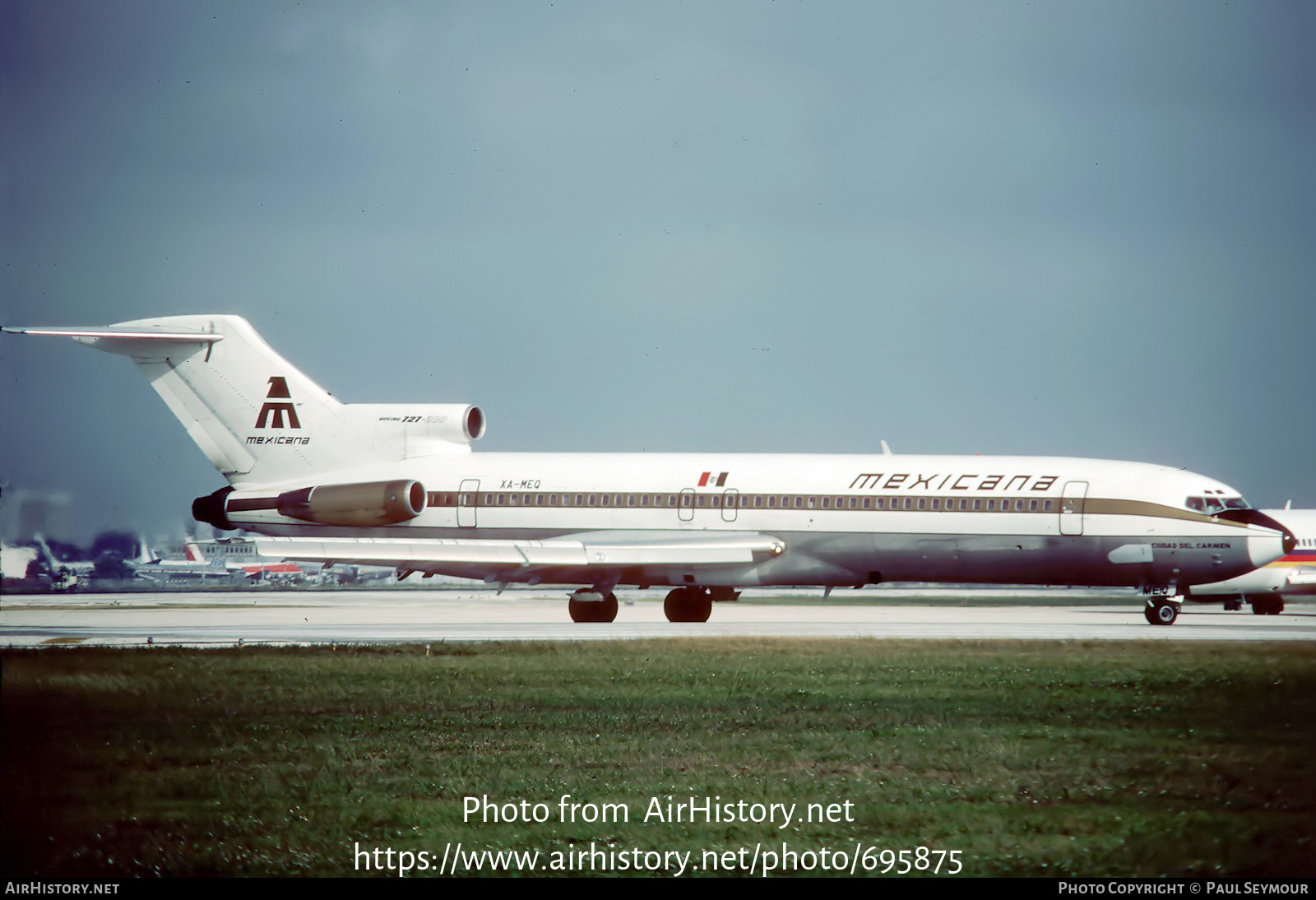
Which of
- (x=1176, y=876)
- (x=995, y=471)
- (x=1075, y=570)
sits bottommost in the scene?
(x=1176, y=876)

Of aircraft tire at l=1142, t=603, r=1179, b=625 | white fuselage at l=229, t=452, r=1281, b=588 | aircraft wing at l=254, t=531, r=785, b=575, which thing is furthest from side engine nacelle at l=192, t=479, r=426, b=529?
aircraft tire at l=1142, t=603, r=1179, b=625

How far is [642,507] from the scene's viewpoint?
116ft

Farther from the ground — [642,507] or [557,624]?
[642,507]

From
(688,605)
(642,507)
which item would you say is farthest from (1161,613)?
(642,507)

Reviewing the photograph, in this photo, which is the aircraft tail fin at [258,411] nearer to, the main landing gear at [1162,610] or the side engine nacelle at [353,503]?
the side engine nacelle at [353,503]

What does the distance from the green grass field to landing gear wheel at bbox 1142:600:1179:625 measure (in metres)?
12.7

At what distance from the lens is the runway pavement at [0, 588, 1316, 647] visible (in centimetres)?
2728

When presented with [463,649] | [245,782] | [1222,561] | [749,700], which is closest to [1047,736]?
[749,700]

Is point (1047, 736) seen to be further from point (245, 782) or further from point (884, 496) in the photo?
point (884, 496)

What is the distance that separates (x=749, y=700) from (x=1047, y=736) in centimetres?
414

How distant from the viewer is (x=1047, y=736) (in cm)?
1298

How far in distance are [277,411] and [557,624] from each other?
10637 millimetres

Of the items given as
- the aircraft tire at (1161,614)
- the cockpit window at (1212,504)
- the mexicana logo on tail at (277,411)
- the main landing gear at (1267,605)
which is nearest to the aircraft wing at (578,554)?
the mexicana logo on tail at (277,411)

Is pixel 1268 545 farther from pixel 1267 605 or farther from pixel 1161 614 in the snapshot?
pixel 1267 605
